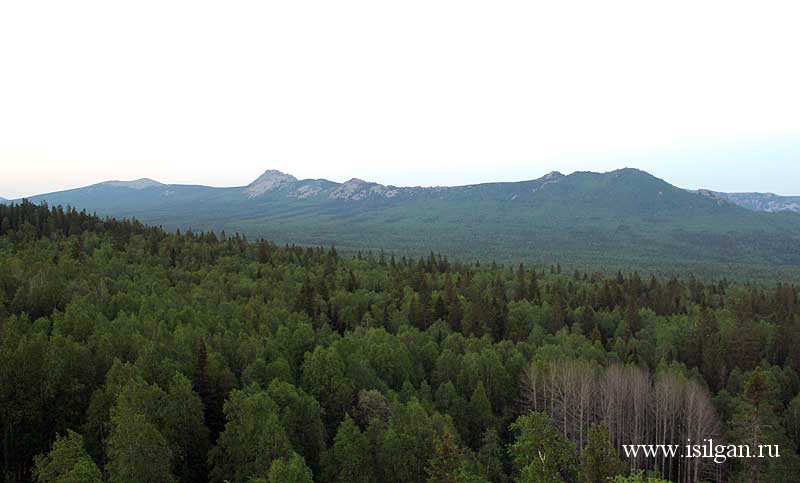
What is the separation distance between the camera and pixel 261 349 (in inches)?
1892

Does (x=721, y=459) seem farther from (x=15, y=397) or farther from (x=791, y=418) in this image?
(x=15, y=397)

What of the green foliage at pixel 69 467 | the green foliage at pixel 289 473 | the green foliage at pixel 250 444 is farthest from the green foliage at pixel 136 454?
the green foliage at pixel 289 473

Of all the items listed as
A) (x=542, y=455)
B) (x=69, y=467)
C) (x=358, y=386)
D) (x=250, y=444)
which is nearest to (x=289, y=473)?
(x=250, y=444)

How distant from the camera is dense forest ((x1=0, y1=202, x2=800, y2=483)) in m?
29.8

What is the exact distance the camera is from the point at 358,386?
45406 mm

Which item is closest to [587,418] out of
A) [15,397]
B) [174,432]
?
[174,432]

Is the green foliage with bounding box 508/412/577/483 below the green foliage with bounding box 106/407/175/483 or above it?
below

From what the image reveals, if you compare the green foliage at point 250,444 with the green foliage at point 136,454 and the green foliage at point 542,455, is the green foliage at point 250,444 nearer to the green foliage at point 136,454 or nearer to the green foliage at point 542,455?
the green foliage at point 136,454

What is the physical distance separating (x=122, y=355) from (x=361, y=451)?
76.8 ft

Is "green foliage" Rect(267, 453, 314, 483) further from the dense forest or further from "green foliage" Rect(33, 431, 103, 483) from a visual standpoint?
"green foliage" Rect(33, 431, 103, 483)

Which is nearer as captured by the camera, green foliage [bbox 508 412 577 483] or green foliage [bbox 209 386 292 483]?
green foliage [bbox 508 412 577 483]

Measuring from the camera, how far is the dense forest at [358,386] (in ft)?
97.9

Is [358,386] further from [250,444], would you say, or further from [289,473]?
[289,473]

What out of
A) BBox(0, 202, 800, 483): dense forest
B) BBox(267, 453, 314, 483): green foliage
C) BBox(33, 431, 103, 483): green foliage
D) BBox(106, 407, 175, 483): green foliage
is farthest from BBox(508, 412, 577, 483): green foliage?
BBox(33, 431, 103, 483): green foliage
